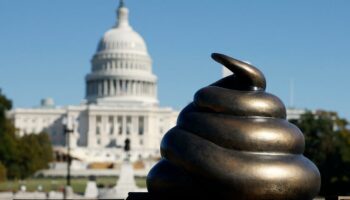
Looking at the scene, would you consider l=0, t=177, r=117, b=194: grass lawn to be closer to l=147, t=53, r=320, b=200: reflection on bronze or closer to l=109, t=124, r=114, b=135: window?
l=147, t=53, r=320, b=200: reflection on bronze

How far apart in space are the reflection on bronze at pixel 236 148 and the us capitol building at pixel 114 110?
137m

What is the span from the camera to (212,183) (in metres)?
11.5

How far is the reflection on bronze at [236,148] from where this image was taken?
11422mm

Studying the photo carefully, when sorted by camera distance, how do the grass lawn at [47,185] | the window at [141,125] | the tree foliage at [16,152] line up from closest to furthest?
the grass lawn at [47,185] → the tree foliage at [16,152] → the window at [141,125]

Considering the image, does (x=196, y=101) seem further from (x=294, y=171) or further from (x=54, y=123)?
(x=54, y=123)

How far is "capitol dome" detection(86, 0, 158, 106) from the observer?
156 meters

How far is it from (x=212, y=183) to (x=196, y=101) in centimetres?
152

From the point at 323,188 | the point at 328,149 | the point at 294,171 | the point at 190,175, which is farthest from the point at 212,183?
the point at 328,149

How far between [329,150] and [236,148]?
4682 centimetres

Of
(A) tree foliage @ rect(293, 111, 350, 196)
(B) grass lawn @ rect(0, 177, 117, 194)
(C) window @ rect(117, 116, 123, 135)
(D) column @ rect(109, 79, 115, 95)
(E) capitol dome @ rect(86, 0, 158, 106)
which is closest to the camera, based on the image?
(A) tree foliage @ rect(293, 111, 350, 196)

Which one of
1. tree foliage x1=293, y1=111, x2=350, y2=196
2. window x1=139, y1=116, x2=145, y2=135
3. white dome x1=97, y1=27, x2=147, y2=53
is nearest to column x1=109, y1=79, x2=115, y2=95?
white dome x1=97, y1=27, x2=147, y2=53

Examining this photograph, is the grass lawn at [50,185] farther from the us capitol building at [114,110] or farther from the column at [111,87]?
the column at [111,87]

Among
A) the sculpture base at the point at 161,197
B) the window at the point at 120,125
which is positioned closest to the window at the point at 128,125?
the window at the point at 120,125

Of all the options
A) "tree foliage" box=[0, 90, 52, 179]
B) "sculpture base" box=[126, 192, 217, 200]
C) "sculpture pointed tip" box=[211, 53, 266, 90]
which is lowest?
"tree foliage" box=[0, 90, 52, 179]
